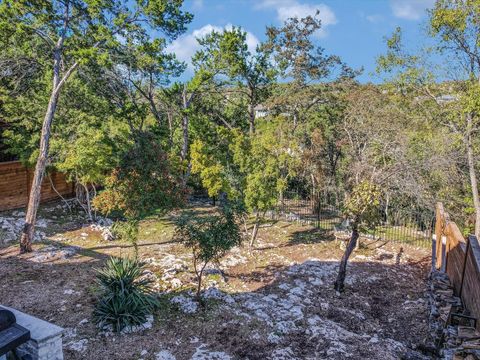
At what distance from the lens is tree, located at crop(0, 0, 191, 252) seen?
33.9 ft

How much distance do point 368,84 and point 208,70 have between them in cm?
822

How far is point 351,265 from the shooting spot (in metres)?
11.5

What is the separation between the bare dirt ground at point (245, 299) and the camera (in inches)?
244

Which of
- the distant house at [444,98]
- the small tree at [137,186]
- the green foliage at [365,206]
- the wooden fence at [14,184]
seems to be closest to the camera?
the small tree at [137,186]

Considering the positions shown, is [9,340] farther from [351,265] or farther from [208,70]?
[208,70]

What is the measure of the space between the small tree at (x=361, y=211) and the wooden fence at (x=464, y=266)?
6.14ft

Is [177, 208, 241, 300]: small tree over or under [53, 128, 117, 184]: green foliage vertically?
under

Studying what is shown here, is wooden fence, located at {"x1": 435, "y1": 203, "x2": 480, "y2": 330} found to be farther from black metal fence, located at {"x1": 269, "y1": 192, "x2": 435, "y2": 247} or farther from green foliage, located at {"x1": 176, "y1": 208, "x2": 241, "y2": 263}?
green foliage, located at {"x1": 176, "y1": 208, "x2": 241, "y2": 263}

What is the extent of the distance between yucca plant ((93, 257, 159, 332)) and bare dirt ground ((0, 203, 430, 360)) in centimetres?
25

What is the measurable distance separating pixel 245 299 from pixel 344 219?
7.79 m

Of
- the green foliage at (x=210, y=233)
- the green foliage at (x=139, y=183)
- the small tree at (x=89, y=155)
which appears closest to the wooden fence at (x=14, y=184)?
the small tree at (x=89, y=155)

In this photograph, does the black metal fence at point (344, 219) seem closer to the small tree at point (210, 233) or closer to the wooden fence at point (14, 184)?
the small tree at point (210, 233)

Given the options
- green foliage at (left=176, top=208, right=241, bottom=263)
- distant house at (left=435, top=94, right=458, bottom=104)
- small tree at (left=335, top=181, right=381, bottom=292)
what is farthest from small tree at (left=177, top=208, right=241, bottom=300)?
distant house at (left=435, top=94, right=458, bottom=104)

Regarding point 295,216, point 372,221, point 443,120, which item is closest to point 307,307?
point 372,221
